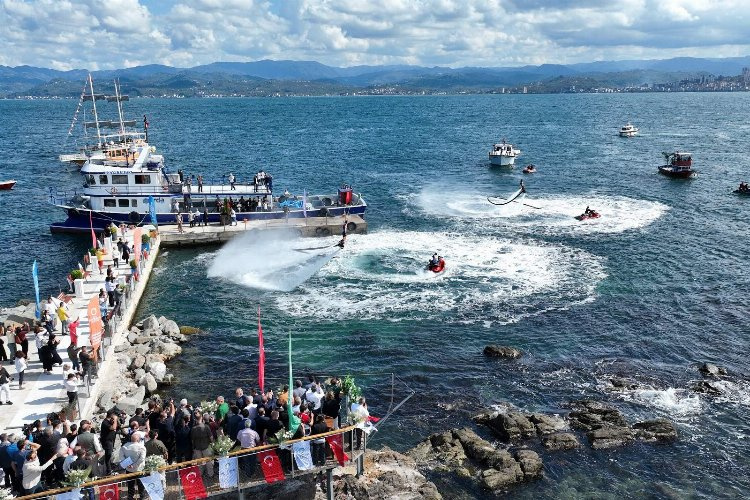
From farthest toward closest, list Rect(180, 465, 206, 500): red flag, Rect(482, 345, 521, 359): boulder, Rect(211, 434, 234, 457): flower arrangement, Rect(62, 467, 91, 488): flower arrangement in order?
Rect(482, 345, 521, 359): boulder → Rect(211, 434, 234, 457): flower arrangement → Rect(180, 465, 206, 500): red flag → Rect(62, 467, 91, 488): flower arrangement

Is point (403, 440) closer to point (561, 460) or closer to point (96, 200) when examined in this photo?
point (561, 460)

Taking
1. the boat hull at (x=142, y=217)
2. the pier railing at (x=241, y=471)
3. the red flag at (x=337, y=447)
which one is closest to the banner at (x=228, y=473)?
the pier railing at (x=241, y=471)

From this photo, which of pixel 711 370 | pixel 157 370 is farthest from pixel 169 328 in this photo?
pixel 711 370

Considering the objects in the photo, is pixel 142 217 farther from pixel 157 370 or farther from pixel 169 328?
pixel 157 370

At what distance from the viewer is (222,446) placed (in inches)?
781

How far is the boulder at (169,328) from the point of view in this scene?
3775cm

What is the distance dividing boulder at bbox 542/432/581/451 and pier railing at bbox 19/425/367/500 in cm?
952

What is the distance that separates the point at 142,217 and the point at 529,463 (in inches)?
1790

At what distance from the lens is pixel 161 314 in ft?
138

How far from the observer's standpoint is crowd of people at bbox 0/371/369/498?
19016mm

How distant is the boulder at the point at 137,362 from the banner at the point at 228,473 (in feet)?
48.4

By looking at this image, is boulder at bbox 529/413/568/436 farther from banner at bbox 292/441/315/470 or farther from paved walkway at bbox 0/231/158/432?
paved walkway at bbox 0/231/158/432

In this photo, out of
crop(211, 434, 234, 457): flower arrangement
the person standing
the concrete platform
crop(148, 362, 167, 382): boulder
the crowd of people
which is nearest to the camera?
the crowd of people

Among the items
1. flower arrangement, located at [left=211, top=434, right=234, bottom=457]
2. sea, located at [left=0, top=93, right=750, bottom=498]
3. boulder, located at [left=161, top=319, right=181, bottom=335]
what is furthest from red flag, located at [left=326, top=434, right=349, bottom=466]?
boulder, located at [left=161, top=319, right=181, bottom=335]
